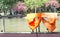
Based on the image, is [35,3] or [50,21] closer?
[50,21]

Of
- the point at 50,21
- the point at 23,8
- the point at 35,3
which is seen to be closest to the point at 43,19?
the point at 50,21

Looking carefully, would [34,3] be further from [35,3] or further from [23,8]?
[23,8]

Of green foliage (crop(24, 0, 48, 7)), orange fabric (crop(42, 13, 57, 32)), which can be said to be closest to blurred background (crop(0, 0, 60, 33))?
green foliage (crop(24, 0, 48, 7))

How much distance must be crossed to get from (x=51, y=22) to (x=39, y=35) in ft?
0.76

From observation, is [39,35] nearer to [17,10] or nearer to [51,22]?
[51,22]

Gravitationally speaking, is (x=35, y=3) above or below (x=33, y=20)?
above

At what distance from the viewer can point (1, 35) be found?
211 cm

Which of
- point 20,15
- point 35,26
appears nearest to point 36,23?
point 35,26

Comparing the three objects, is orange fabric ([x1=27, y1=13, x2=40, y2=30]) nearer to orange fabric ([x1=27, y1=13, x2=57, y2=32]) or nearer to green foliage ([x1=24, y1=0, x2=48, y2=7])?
orange fabric ([x1=27, y1=13, x2=57, y2=32])

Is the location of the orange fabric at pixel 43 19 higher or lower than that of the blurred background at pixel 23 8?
lower

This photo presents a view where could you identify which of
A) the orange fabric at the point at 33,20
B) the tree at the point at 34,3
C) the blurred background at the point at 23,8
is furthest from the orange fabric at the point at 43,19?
the tree at the point at 34,3

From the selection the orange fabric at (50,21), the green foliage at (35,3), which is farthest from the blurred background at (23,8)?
the orange fabric at (50,21)

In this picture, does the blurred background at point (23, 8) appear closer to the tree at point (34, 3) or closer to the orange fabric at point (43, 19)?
the tree at point (34, 3)

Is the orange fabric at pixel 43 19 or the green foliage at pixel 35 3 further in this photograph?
the green foliage at pixel 35 3
